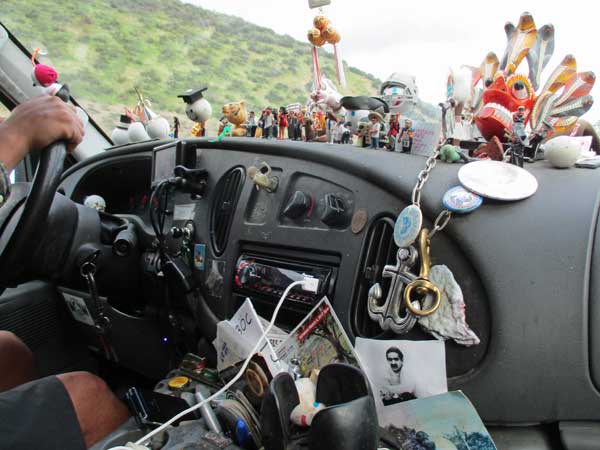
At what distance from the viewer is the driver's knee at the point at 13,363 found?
42.6 inches

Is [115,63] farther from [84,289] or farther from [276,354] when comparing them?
[276,354]

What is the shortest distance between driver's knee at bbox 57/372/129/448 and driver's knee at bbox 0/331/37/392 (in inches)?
10.5

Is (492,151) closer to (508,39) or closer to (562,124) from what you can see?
(562,124)

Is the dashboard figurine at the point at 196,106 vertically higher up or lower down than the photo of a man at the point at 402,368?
higher up

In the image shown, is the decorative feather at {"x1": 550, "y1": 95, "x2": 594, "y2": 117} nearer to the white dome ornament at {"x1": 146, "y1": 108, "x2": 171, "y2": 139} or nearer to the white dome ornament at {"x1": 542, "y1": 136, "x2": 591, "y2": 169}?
the white dome ornament at {"x1": 542, "y1": 136, "x2": 591, "y2": 169}

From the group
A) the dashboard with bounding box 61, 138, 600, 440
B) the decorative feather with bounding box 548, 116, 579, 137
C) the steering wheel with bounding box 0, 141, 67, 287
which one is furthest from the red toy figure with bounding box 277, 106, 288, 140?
the decorative feather with bounding box 548, 116, 579, 137

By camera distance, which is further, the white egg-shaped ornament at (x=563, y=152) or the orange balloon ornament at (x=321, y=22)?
the orange balloon ornament at (x=321, y=22)

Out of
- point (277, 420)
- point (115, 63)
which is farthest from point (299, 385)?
point (115, 63)

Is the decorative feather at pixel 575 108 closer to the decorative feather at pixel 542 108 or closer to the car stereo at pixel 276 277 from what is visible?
the decorative feather at pixel 542 108

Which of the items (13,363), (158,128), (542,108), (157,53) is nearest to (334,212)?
(542,108)

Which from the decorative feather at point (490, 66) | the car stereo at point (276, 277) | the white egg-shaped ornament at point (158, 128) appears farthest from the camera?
the white egg-shaped ornament at point (158, 128)

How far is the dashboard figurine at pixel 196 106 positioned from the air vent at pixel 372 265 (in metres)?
0.92

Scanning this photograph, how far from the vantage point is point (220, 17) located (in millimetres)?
2232

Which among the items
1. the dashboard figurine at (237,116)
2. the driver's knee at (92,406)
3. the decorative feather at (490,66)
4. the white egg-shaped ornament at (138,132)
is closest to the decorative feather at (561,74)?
the decorative feather at (490,66)
